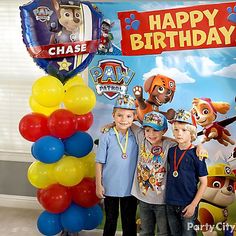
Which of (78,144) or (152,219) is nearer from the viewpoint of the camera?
(152,219)

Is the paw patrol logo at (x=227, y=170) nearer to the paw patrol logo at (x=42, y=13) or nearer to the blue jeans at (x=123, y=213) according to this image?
the blue jeans at (x=123, y=213)

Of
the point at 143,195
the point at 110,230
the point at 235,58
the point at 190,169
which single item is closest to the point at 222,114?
the point at 235,58

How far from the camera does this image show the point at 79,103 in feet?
10.1

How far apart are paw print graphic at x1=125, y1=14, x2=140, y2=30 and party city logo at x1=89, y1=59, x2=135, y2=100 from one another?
0.26 meters

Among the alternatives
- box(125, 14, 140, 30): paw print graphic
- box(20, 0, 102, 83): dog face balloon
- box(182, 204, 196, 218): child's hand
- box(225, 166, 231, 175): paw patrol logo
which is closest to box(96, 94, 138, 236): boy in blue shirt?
box(182, 204, 196, 218): child's hand

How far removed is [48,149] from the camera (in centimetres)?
305

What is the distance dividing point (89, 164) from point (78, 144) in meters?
0.20

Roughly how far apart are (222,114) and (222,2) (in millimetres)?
755

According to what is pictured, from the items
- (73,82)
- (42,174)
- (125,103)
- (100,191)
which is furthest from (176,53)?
(42,174)

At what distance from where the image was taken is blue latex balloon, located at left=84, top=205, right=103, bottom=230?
10.7ft

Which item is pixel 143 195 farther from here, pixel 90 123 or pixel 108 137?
pixel 90 123

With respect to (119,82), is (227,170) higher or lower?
lower

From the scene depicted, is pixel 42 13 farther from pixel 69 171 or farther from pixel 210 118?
pixel 210 118

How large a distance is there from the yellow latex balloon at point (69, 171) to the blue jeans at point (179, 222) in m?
0.67
